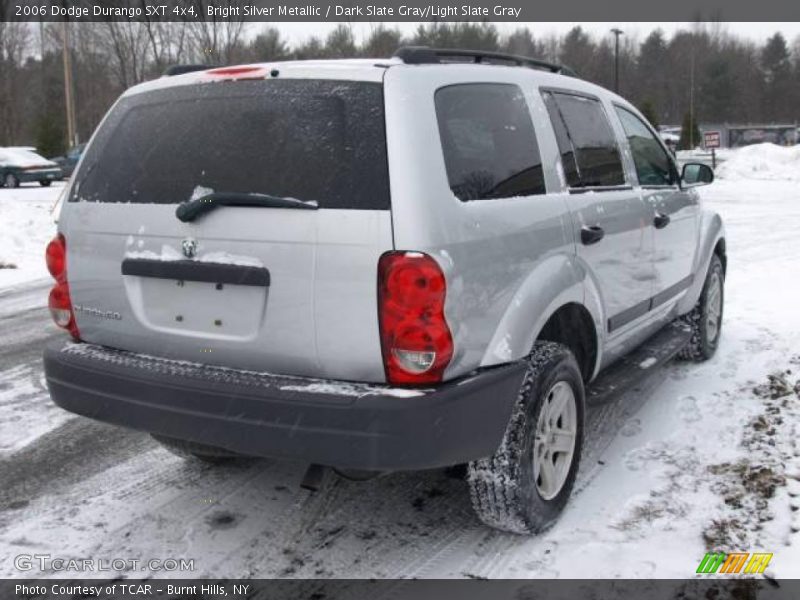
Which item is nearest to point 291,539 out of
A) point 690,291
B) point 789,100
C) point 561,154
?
point 561,154

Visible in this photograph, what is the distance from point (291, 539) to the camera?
3.46 meters

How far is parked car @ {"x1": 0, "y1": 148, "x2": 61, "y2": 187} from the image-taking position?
29781 millimetres

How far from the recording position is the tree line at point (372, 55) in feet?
99.8

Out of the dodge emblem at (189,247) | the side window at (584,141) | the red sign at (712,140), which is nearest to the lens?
the dodge emblem at (189,247)

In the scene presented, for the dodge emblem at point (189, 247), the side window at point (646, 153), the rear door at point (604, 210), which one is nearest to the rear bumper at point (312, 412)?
the dodge emblem at point (189, 247)

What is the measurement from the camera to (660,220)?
4.66m

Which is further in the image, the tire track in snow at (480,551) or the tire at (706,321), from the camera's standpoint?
the tire at (706,321)

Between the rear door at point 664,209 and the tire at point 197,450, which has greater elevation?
the rear door at point 664,209

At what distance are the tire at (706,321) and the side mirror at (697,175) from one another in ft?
2.28

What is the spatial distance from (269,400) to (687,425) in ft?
9.20

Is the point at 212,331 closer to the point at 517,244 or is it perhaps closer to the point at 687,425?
the point at 517,244

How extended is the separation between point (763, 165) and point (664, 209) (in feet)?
96.0

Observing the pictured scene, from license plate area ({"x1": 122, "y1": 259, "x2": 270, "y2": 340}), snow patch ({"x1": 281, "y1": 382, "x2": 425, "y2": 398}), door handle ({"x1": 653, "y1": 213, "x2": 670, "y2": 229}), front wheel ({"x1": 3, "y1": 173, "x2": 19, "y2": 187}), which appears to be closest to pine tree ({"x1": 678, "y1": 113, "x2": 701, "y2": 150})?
front wheel ({"x1": 3, "y1": 173, "x2": 19, "y2": 187})

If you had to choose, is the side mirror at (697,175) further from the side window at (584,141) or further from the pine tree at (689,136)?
the pine tree at (689,136)
